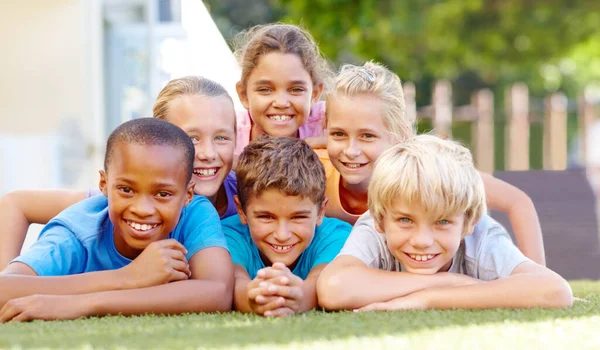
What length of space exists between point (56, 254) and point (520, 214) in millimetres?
2518

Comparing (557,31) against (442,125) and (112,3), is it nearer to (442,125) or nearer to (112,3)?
(442,125)

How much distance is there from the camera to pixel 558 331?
3.29 metres

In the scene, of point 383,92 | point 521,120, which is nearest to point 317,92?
point 383,92

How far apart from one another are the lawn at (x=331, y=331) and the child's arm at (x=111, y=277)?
0.82 feet

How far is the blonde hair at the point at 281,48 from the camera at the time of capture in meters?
5.53

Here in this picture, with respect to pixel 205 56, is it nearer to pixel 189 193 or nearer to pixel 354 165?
pixel 354 165

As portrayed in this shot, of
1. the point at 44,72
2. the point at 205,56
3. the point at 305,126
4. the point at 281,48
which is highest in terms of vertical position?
the point at 44,72

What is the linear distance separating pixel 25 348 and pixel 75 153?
7993 mm

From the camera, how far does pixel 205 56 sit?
25.2 feet

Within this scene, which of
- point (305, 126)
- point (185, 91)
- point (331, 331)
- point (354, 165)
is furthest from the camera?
point (305, 126)

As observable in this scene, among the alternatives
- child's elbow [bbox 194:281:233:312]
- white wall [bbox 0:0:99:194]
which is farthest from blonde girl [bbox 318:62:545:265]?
white wall [bbox 0:0:99:194]

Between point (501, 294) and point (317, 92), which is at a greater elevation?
point (317, 92)

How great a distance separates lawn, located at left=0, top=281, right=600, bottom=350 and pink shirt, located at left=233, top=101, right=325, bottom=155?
6.40ft

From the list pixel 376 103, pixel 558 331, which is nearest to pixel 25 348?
pixel 558 331
